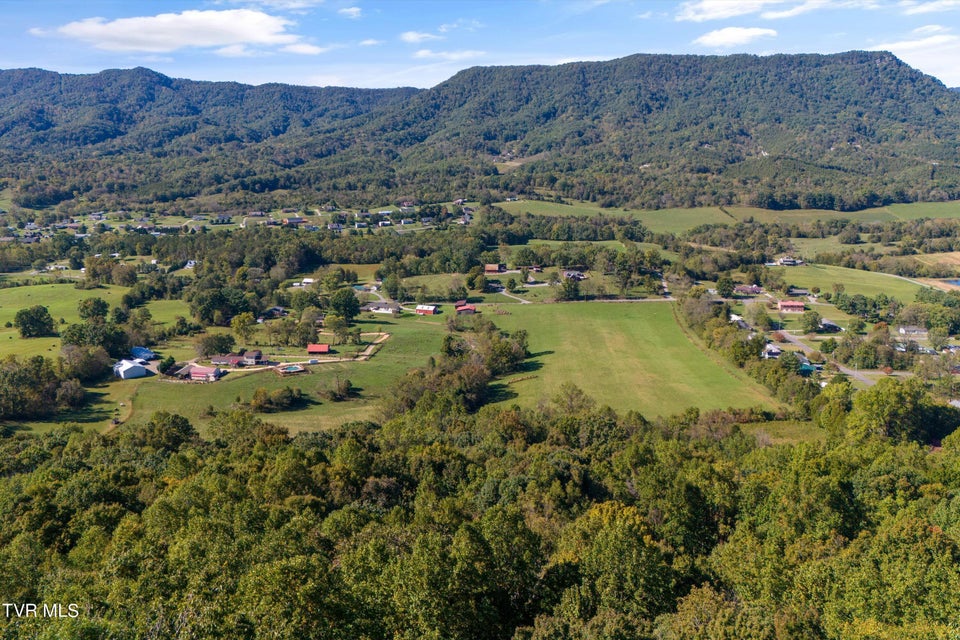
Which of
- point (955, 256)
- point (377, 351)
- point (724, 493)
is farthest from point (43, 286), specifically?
point (955, 256)

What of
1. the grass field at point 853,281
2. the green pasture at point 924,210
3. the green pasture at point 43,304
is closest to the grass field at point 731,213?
the green pasture at point 924,210

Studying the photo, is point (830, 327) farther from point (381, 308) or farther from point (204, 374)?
point (204, 374)

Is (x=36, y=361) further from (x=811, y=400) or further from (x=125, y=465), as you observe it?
(x=811, y=400)

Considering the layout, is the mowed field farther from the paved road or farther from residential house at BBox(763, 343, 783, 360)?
the paved road

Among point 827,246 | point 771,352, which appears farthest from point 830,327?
point 827,246

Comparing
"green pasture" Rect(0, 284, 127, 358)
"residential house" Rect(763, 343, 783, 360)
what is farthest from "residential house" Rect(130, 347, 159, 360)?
"residential house" Rect(763, 343, 783, 360)

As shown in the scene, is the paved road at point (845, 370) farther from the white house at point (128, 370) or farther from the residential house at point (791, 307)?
the white house at point (128, 370)
